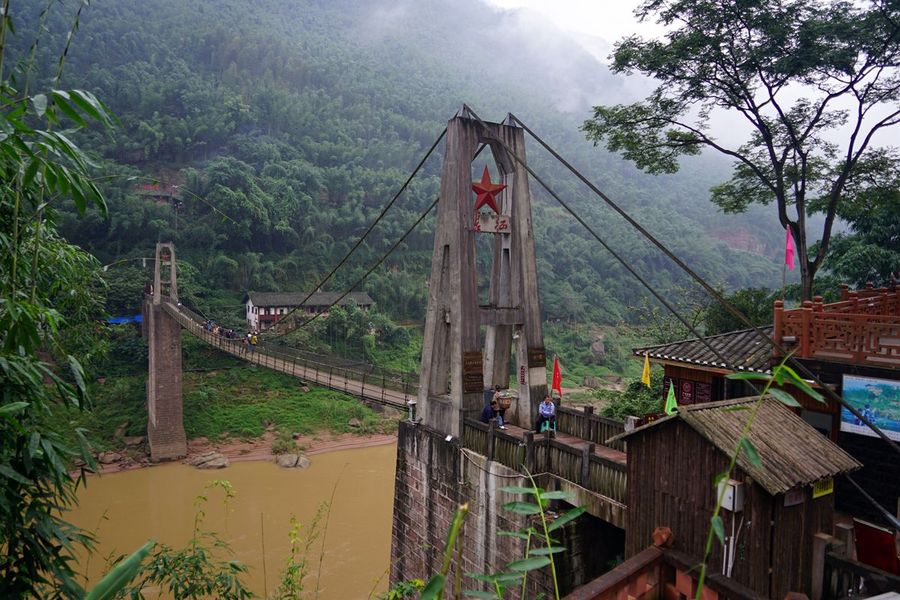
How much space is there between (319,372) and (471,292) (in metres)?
8.97

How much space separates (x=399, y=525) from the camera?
26.6 ft

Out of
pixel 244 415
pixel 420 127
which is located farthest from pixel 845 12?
pixel 420 127

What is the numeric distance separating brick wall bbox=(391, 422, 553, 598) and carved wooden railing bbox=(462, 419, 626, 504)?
0.15m

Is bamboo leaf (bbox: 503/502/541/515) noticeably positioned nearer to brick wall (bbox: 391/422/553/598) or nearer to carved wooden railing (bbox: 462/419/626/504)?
carved wooden railing (bbox: 462/419/626/504)

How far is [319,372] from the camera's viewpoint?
15648mm

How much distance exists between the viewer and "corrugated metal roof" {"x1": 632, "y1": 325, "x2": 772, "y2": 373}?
6.70m

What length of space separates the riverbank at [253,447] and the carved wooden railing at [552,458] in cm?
1295

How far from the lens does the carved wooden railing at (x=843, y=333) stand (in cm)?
560

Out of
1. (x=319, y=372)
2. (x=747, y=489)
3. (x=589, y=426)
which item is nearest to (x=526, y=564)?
(x=747, y=489)

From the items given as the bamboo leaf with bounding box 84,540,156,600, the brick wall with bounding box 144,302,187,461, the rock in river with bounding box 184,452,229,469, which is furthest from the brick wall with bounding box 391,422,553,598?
the brick wall with bounding box 144,302,187,461

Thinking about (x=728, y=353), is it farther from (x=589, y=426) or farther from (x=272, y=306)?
(x=272, y=306)

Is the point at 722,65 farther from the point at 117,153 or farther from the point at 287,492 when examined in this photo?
the point at 117,153

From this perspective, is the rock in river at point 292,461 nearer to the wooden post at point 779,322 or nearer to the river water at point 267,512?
the river water at point 267,512

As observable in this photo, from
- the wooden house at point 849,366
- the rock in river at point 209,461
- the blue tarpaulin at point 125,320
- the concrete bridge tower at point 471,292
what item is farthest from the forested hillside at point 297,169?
the wooden house at point 849,366
